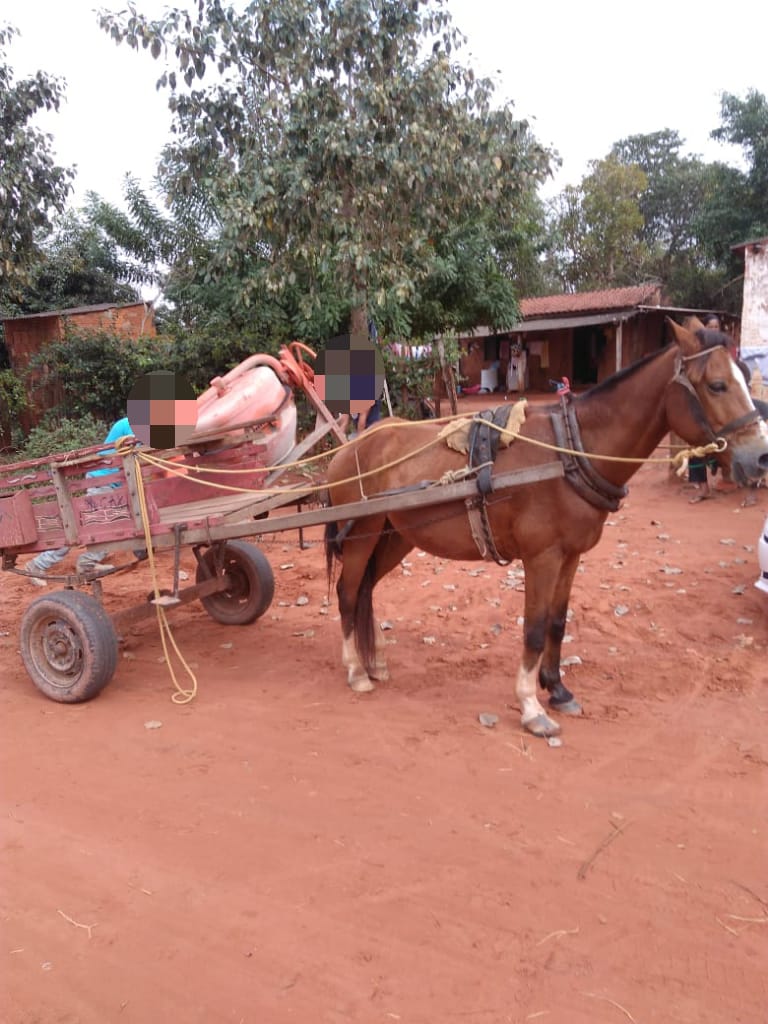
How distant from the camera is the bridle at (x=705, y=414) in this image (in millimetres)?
3463

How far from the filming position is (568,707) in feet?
14.3

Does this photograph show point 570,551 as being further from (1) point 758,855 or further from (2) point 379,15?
(2) point 379,15

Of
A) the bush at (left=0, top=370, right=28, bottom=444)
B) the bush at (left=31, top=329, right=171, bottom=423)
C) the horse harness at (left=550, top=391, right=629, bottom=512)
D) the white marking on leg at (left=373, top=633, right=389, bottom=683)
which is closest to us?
the horse harness at (left=550, top=391, right=629, bottom=512)

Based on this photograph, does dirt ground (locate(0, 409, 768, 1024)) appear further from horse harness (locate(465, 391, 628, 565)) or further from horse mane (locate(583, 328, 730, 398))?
horse mane (locate(583, 328, 730, 398))

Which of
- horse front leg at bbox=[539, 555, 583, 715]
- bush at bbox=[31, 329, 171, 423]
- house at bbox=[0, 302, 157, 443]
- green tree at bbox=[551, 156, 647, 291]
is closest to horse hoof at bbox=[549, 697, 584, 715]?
horse front leg at bbox=[539, 555, 583, 715]

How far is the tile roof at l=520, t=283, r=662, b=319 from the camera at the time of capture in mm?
21281

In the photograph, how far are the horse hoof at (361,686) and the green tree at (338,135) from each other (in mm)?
5207

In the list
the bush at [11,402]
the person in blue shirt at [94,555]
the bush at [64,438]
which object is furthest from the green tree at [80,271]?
the person in blue shirt at [94,555]

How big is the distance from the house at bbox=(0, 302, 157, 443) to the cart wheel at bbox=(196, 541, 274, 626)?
9042mm

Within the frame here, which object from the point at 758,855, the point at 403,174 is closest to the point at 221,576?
the point at 758,855

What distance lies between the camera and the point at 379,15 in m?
7.86

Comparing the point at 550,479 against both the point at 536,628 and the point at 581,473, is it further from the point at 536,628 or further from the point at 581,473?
the point at 536,628

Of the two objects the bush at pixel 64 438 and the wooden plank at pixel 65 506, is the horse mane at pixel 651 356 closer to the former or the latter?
the wooden plank at pixel 65 506

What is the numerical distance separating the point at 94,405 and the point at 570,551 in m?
11.4
